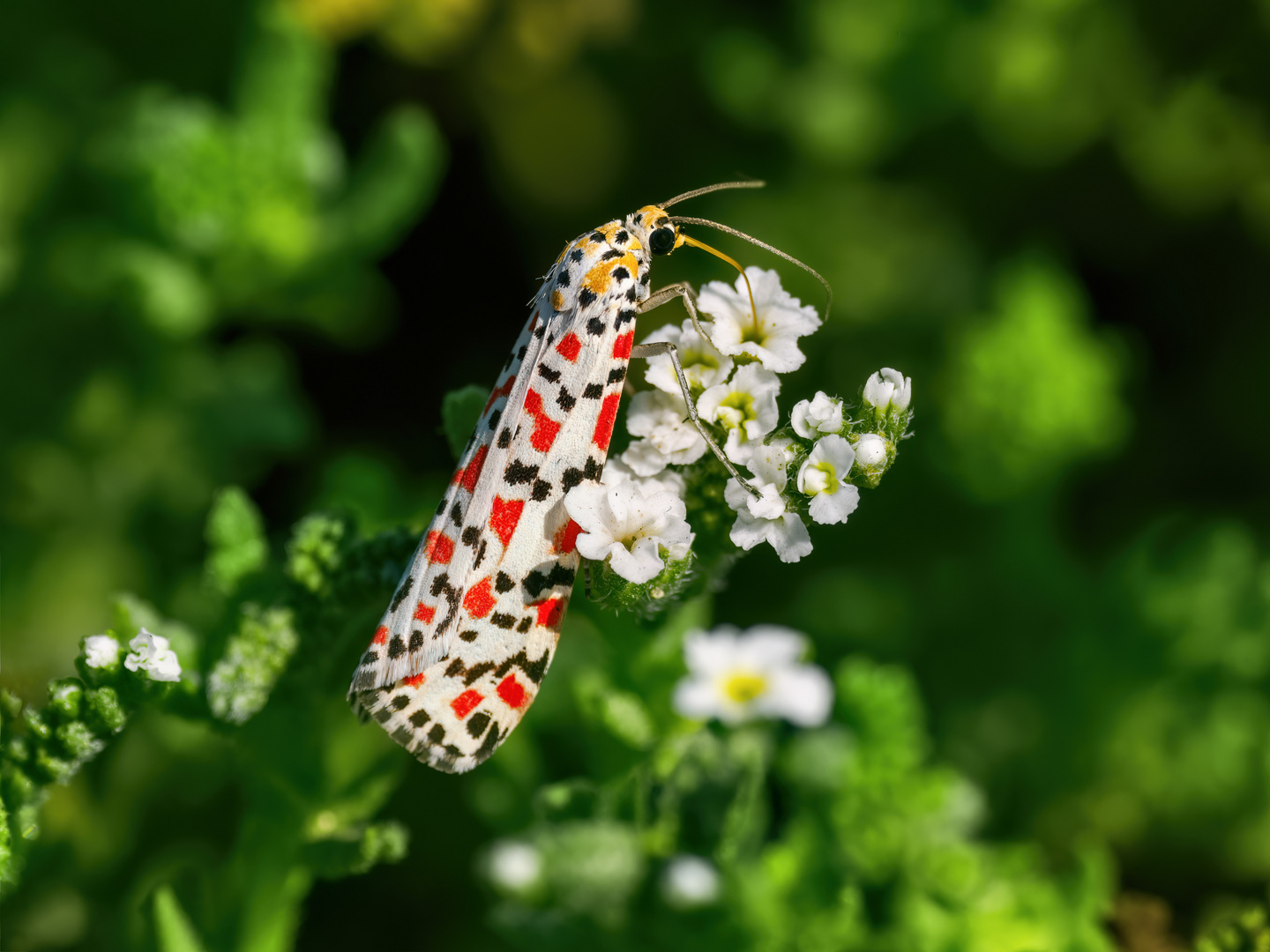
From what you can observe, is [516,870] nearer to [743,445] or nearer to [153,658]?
[153,658]

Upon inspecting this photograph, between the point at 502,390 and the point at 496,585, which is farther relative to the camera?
the point at 502,390

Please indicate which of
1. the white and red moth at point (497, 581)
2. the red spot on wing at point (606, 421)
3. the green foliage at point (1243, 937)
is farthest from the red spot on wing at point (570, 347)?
the green foliage at point (1243, 937)

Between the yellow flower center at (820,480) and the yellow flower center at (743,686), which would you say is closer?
the yellow flower center at (820,480)

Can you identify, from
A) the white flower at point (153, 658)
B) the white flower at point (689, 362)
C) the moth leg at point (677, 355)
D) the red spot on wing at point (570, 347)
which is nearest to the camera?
the white flower at point (153, 658)

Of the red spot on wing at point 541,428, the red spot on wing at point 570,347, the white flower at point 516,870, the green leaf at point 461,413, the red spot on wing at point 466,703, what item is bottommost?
the white flower at point 516,870

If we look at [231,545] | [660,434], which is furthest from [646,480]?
[231,545]

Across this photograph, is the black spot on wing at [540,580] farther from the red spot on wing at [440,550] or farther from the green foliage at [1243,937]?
the green foliage at [1243,937]
